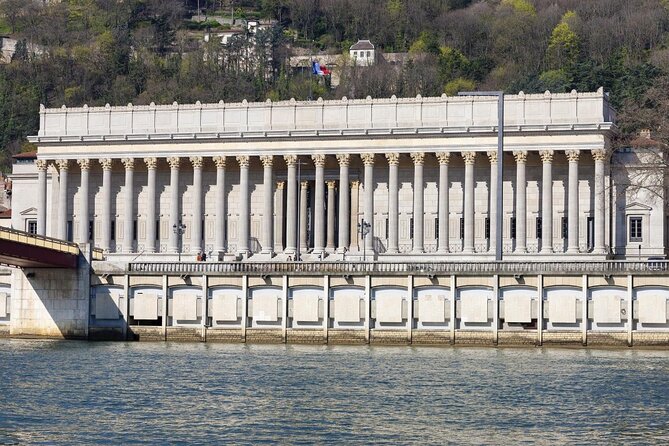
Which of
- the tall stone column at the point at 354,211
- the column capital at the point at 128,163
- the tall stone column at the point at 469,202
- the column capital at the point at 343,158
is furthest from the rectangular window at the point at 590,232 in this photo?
the column capital at the point at 128,163

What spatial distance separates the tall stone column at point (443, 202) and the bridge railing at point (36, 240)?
1561 inches

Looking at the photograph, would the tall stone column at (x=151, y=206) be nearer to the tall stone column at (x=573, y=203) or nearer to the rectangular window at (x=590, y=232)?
the tall stone column at (x=573, y=203)

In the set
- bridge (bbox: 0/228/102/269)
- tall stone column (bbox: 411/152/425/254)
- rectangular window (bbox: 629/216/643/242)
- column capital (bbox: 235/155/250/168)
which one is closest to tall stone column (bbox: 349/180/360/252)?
tall stone column (bbox: 411/152/425/254)

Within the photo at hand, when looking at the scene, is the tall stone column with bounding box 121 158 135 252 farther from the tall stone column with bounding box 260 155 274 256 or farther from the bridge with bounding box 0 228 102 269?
the bridge with bounding box 0 228 102 269

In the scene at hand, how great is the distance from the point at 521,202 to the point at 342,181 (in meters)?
13.6

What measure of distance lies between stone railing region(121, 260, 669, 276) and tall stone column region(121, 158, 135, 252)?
135ft

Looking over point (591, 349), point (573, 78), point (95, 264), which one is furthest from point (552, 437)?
point (573, 78)

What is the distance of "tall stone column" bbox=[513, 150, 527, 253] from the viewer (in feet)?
445

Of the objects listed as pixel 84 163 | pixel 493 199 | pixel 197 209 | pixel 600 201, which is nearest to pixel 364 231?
pixel 493 199

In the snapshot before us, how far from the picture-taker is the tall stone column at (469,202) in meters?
137

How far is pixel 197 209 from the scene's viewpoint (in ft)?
475

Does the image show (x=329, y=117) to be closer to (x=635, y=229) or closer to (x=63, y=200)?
(x=63, y=200)

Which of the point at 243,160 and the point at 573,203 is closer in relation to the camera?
the point at 573,203

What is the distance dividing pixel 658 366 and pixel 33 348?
32.7 metres
